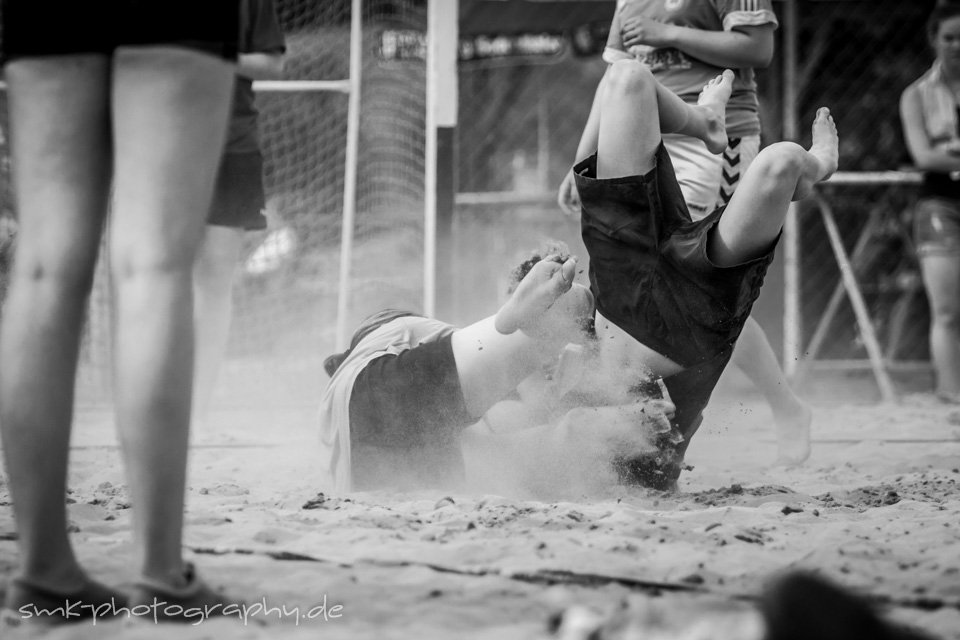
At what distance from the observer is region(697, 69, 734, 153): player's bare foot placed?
2744 mm

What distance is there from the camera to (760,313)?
7.05 metres

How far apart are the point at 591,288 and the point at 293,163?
535cm

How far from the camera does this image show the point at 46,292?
5.08 ft

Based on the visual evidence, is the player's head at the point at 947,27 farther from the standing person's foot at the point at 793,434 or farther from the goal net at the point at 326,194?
the goal net at the point at 326,194

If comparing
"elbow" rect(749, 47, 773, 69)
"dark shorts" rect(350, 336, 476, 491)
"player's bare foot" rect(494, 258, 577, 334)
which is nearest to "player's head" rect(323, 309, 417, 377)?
"dark shorts" rect(350, 336, 476, 491)

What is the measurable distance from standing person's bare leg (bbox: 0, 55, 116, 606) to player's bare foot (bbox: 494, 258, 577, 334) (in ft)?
3.88

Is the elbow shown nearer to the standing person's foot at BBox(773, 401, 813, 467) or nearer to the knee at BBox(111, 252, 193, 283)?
the standing person's foot at BBox(773, 401, 813, 467)

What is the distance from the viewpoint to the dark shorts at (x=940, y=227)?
5.12 metres

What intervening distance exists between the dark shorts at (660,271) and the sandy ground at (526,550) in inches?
17.5

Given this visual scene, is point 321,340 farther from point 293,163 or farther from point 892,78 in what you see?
point 892,78

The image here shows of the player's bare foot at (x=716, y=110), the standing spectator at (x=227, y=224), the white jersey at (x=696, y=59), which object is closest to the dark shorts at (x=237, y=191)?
the standing spectator at (x=227, y=224)

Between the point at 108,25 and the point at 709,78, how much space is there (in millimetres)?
2200

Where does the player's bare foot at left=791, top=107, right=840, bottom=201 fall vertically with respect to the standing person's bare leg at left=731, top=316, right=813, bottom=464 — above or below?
above

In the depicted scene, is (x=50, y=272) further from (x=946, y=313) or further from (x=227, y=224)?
(x=946, y=313)
